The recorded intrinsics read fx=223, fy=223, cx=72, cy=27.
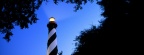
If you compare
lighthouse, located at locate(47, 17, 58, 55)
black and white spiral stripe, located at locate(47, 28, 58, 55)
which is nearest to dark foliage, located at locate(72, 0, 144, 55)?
lighthouse, located at locate(47, 17, 58, 55)

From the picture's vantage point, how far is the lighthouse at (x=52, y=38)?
8216 mm


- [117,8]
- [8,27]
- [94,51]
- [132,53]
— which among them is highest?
[117,8]

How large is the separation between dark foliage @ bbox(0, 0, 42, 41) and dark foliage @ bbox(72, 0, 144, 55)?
4.98 meters

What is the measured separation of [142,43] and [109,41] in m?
2.25

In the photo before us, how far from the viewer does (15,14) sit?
7516 millimetres

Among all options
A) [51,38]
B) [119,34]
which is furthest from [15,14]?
[119,34]

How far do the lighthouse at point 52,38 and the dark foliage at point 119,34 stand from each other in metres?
3.63

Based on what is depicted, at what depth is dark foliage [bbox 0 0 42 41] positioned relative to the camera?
286 inches

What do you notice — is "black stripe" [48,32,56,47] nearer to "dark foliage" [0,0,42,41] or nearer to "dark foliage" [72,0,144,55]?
"dark foliage" [0,0,42,41]

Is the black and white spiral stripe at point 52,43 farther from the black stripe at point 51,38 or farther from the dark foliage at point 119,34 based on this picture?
the dark foliage at point 119,34

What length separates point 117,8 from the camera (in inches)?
643

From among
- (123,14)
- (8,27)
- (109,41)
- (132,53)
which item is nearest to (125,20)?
(123,14)

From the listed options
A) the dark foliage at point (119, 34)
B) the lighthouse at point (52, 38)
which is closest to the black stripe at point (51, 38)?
the lighthouse at point (52, 38)

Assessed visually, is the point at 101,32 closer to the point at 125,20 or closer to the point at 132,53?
the point at 125,20
